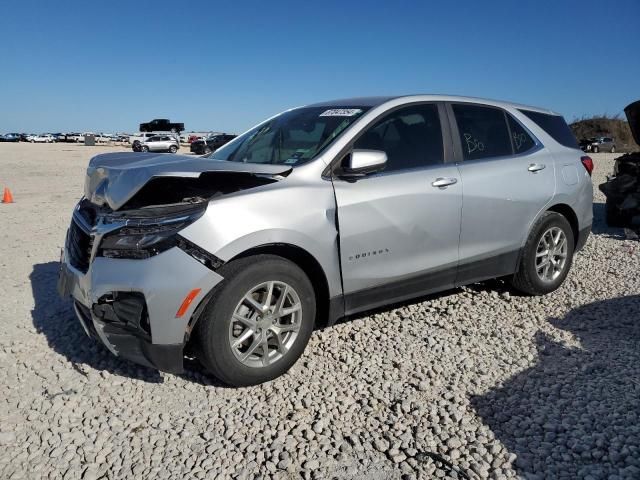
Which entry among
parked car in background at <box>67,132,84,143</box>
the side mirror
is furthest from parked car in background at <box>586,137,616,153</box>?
parked car in background at <box>67,132,84,143</box>

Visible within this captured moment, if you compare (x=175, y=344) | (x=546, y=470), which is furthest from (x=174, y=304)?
(x=546, y=470)

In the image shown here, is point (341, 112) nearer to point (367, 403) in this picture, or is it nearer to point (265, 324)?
point (265, 324)

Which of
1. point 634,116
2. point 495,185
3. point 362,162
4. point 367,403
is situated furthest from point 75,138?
point 367,403

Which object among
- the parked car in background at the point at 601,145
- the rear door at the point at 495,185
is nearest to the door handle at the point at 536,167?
the rear door at the point at 495,185

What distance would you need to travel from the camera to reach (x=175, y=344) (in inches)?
114

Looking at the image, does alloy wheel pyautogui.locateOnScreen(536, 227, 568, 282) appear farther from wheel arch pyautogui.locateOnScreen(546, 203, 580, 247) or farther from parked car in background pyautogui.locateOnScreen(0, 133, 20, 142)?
parked car in background pyautogui.locateOnScreen(0, 133, 20, 142)

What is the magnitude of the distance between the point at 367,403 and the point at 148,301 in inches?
55.8

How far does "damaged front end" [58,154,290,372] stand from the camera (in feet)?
9.27

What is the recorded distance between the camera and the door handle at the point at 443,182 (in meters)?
3.81

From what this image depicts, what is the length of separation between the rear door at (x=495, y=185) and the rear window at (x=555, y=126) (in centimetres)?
28

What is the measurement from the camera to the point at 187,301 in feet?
9.30

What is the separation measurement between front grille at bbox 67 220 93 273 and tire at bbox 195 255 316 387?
887 millimetres

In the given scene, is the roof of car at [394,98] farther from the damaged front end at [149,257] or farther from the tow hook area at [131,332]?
the tow hook area at [131,332]

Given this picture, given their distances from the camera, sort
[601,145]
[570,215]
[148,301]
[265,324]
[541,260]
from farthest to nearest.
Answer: [601,145], [570,215], [541,260], [265,324], [148,301]
